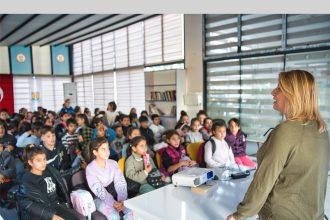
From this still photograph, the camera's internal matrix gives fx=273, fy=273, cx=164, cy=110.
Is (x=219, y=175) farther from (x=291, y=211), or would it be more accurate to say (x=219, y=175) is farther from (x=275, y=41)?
(x=275, y=41)

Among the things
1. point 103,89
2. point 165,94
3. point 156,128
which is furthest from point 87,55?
point 156,128

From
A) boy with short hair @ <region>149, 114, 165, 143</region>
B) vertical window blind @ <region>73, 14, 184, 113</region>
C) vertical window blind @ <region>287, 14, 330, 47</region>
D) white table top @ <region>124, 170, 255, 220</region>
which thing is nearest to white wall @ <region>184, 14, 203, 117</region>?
vertical window blind @ <region>73, 14, 184, 113</region>

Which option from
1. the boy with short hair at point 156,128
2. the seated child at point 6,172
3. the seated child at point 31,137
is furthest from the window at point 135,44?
the seated child at point 6,172

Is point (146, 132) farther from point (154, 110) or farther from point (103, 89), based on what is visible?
point (103, 89)

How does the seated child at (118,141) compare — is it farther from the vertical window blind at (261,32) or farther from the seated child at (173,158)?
the vertical window blind at (261,32)

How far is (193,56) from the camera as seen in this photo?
695 centimetres

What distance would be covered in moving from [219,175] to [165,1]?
1.48 m

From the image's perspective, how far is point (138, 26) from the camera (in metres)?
8.68

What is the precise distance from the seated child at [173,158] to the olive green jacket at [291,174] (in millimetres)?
1957

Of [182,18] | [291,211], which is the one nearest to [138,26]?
[182,18]

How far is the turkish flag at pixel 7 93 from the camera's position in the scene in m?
10.8

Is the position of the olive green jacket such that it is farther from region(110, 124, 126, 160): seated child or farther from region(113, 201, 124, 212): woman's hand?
region(110, 124, 126, 160): seated child

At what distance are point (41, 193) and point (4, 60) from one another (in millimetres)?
10454

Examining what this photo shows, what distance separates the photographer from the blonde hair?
3.95ft
